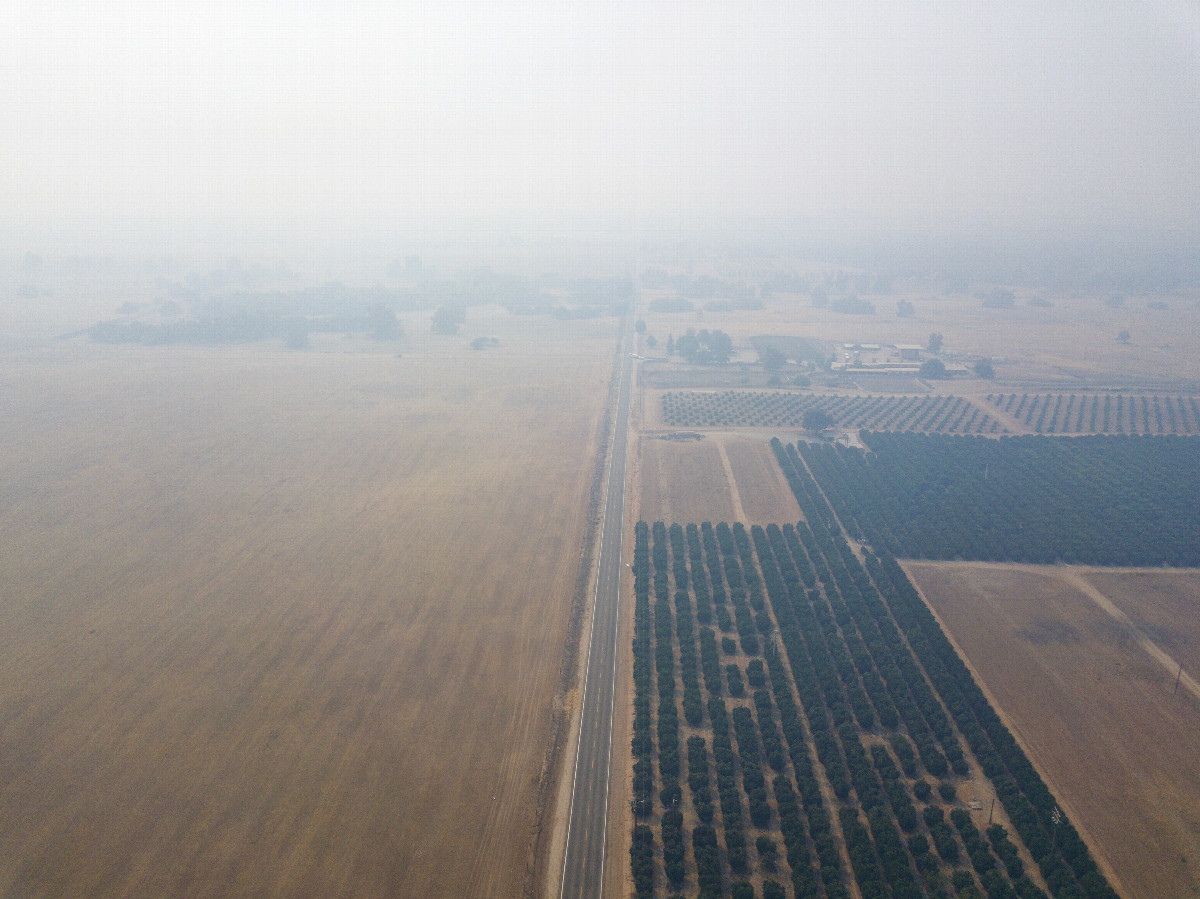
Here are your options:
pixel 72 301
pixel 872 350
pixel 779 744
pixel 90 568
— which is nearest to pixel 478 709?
pixel 779 744

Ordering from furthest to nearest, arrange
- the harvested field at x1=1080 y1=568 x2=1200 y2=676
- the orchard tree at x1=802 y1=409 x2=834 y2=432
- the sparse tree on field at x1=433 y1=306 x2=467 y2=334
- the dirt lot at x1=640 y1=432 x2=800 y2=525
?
1. the sparse tree on field at x1=433 y1=306 x2=467 y2=334
2. the orchard tree at x1=802 y1=409 x2=834 y2=432
3. the dirt lot at x1=640 y1=432 x2=800 y2=525
4. the harvested field at x1=1080 y1=568 x2=1200 y2=676

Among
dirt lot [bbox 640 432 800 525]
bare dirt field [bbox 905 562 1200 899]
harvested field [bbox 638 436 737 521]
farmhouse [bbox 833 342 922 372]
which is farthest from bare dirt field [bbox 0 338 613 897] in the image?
farmhouse [bbox 833 342 922 372]

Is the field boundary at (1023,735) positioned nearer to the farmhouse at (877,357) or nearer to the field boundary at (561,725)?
the field boundary at (561,725)

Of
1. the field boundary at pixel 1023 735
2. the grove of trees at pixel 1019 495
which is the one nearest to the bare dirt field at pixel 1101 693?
the field boundary at pixel 1023 735

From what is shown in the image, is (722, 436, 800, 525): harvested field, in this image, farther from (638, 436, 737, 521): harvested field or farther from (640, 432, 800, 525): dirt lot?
(638, 436, 737, 521): harvested field

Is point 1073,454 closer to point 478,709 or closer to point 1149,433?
point 1149,433
